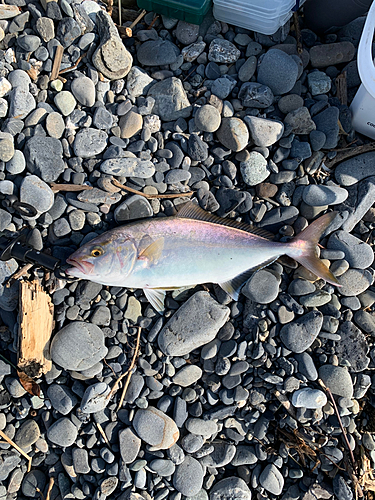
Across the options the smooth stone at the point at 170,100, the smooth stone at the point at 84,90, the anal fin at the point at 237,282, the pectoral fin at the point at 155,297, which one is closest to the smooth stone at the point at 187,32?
the smooth stone at the point at 170,100

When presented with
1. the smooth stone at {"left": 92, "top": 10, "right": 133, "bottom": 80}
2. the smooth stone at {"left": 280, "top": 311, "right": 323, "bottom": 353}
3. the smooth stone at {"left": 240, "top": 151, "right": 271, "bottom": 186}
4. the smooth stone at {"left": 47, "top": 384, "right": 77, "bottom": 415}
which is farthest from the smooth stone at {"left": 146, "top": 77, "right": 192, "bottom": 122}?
the smooth stone at {"left": 47, "top": 384, "right": 77, "bottom": 415}

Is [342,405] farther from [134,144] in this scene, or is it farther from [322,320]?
[134,144]

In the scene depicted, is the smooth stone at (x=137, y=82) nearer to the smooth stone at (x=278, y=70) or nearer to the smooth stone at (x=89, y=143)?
the smooth stone at (x=89, y=143)

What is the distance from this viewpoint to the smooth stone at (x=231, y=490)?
11.3 ft

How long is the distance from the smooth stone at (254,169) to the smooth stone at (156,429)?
2.46 m

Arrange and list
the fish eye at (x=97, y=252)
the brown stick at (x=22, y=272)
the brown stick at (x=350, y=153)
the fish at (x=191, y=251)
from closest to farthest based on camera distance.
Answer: the fish eye at (x=97, y=252)
the fish at (x=191, y=251)
the brown stick at (x=22, y=272)
the brown stick at (x=350, y=153)

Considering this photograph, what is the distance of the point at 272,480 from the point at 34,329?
108 inches

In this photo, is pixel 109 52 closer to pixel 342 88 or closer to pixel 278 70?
pixel 278 70

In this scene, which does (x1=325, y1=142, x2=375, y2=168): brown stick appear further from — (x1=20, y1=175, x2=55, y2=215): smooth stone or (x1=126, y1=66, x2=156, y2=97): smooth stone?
(x1=20, y1=175, x2=55, y2=215): smooth stone

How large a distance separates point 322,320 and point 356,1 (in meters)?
3.25

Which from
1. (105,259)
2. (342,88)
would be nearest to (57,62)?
(105,259)

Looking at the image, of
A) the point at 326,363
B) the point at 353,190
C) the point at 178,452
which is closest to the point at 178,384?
the point at 178,452

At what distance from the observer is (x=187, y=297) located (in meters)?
3.60

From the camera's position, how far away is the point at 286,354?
3500 mm
